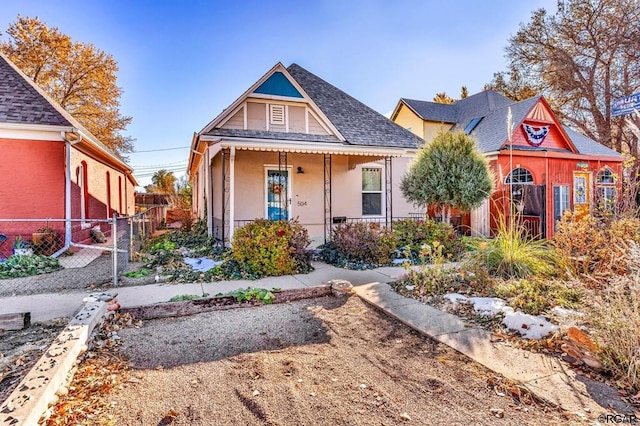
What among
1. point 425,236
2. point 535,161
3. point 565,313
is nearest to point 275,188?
point 425,236

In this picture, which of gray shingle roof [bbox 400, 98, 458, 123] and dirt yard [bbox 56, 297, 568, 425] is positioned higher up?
gray shingle roof [bbox 400, 98, 458, 123]

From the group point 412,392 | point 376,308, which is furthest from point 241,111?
point 412,392

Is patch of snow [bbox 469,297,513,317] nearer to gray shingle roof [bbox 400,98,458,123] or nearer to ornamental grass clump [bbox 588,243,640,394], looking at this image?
ornamental grass clump [bbox 588,243,640,394]

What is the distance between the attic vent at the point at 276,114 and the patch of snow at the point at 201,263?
5.06m

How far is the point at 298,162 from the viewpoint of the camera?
1141 centimetres

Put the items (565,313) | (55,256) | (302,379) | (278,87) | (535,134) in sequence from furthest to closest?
(535,134)
(278,87)
(55,256)
(565,313)
(302,379)

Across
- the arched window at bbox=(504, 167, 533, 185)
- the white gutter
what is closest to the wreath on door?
the white gutter

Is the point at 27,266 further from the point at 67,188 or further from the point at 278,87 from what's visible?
the point at 278,87

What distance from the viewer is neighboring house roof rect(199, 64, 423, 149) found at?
34.7 ft

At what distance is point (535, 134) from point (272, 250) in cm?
1366

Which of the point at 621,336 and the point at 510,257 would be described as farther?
the point at 510,257

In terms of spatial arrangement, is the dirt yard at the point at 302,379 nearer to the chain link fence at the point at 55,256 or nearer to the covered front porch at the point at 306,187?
the chain link fence at the point at 55,256

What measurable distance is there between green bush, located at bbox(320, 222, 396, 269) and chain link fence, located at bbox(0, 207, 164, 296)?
464 cm

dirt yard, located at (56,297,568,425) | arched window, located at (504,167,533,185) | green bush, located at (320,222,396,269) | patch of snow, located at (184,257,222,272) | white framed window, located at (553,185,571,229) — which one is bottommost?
dirt yard, located at (56,297,568,425)
